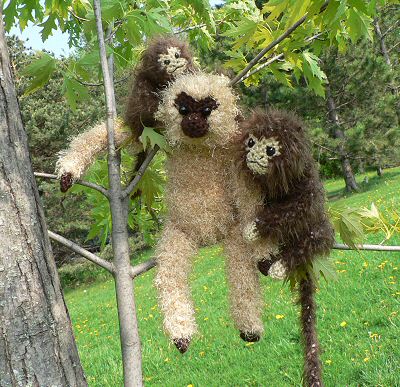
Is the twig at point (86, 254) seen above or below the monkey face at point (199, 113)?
below

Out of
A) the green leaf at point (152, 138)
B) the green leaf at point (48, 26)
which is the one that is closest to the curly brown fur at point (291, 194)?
the green leaf at point (152, 138)

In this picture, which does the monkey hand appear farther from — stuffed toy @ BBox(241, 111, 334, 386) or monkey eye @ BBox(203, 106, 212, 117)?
monkey eye @ BBox(203, 106, 212, 117)

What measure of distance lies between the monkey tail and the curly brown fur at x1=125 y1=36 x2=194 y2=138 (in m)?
0.55

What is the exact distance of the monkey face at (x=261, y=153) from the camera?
3.21ft

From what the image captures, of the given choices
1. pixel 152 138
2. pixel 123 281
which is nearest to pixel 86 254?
pixel 123 281

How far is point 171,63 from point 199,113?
193 millimetres

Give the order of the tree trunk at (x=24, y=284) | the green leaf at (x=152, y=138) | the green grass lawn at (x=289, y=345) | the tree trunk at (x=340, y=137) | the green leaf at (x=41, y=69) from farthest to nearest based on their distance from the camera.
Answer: the tree trunk at (x=340, y=137) → the green grass lawn at (x=289, y=345) → the green leaf at (x=41, y=69) → the green leaf at (x=152, y=138) → the tree trunk at (x=24, y=284)

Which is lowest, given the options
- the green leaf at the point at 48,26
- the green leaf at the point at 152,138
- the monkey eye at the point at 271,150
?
the monkey eye at the point at 271,150

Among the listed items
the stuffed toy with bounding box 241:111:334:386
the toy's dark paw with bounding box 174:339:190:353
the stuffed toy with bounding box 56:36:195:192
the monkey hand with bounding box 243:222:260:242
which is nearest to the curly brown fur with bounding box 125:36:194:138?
the stuffed toy with bounding box 56:36:195:192

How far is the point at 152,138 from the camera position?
1.10 m

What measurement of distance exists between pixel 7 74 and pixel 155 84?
1.22ft

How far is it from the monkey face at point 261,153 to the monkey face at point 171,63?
1.01ft

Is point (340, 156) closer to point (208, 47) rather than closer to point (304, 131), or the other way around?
point (208, 47)

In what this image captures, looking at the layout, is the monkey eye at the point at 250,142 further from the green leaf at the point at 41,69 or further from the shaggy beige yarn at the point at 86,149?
the green leaf at the point at 41,69
